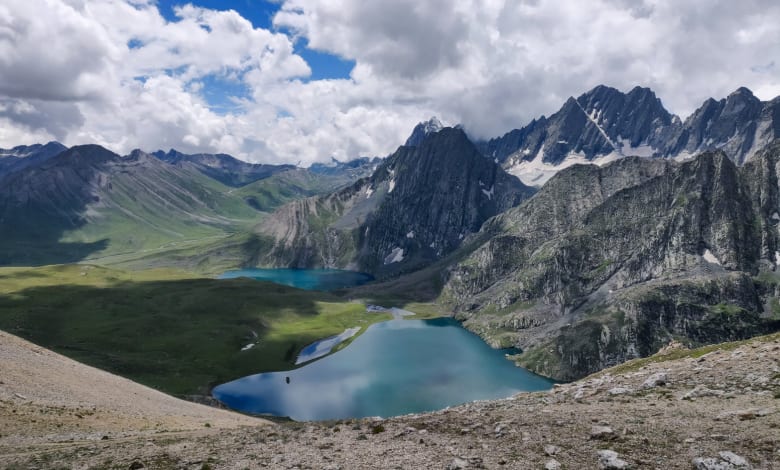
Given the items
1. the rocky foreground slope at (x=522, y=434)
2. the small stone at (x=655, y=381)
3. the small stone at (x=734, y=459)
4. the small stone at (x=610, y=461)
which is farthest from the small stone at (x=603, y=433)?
the small stone at (x=655, y=381)


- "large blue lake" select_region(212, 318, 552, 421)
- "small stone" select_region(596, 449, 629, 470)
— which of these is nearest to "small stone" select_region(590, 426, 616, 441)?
"small stone" select_region(596, 449, 629, 470)

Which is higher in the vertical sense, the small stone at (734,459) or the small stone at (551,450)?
the small stone at (734,459)

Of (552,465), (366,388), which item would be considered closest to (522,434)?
(552,465)

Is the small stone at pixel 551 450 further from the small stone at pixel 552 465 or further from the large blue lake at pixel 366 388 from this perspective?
the large blue lake at pixel 366 388

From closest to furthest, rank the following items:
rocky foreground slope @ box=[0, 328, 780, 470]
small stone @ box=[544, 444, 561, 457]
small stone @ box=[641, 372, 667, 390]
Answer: rocky foreground slope @ box=[0, 328, 780, 470] < small stone @ box=[544, 444, 561, 457] < small stone @ box=[641, 372, 667, 390]

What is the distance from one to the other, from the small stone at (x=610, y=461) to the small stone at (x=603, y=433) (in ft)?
7.23

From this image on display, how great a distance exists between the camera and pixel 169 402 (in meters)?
79.2

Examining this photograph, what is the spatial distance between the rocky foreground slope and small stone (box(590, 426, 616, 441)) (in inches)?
2.4

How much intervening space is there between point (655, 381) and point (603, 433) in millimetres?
14682

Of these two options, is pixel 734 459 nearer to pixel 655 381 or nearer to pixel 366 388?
pixel 655 381

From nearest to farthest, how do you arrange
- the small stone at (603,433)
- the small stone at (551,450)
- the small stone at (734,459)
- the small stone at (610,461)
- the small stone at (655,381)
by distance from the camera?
the small stone at (734,459)
the small stone at (610,461)
the small stone at (551,450)
the small stone at (603,433)
the small stone at (655,381)

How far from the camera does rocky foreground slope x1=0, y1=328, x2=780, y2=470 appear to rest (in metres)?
25.0

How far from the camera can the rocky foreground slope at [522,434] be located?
25.0 m

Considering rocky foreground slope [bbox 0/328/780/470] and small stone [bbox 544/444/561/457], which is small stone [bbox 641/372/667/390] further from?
small stone [bbox 544/444/561/457]
